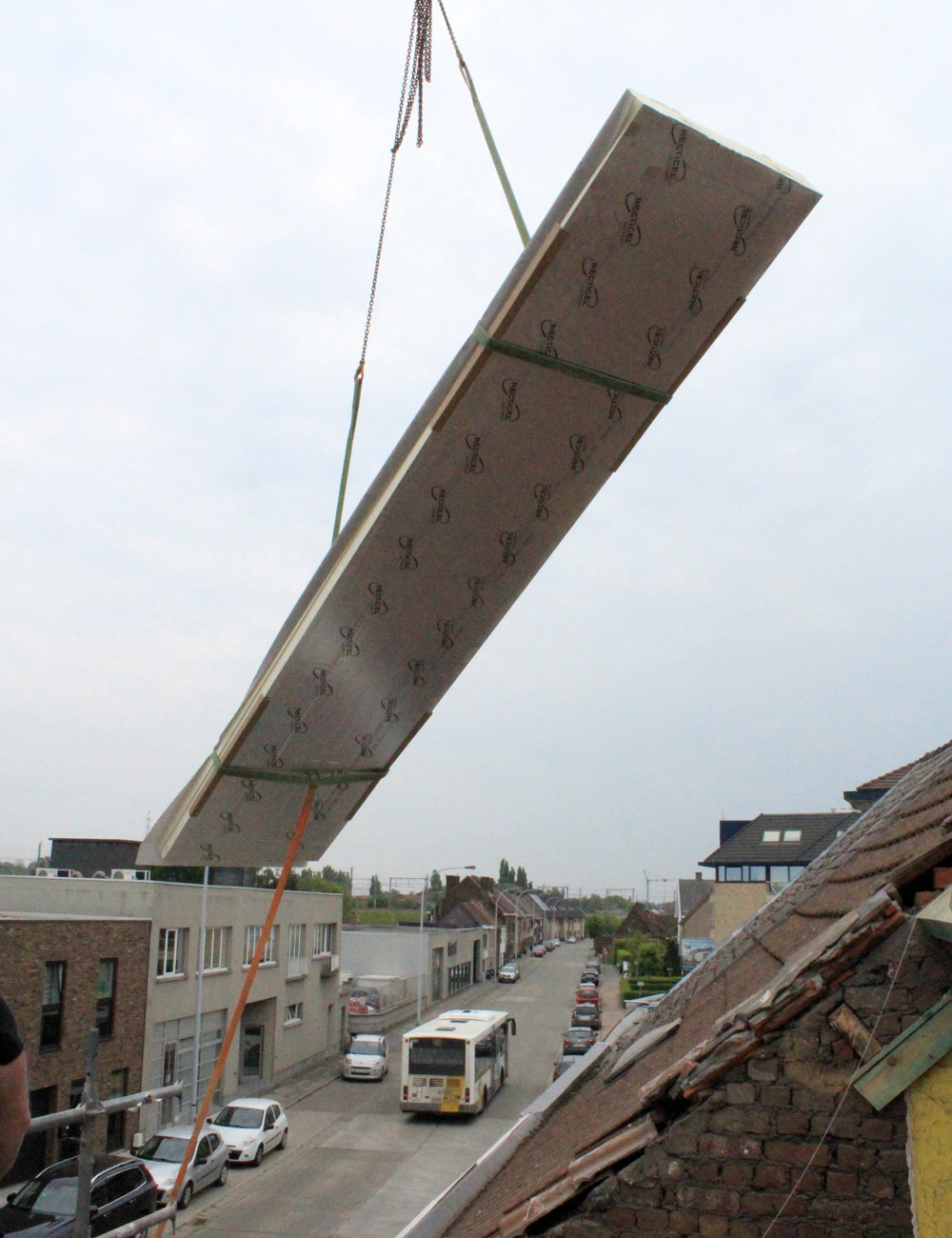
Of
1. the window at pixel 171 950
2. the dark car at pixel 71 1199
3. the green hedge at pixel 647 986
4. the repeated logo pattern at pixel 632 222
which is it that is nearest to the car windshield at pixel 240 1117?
the window at pixel 171 950

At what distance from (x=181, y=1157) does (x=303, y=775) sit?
65.9 feet

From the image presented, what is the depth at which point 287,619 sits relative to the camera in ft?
13.2

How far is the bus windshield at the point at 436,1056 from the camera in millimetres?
28500

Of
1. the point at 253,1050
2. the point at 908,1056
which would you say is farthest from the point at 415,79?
the point at 253,1050

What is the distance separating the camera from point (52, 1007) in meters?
21.6

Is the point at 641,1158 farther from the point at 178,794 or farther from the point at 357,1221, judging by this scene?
the point at 357,1221

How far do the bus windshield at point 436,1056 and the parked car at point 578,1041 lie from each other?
8472 millimetres

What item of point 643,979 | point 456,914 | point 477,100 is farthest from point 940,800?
point 456,914

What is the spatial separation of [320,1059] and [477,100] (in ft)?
130

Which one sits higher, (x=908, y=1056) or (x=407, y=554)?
(x=407, y=554)

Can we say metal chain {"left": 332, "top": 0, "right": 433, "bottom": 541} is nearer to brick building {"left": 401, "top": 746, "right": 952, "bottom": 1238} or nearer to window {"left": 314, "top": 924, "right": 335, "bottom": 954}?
brick building {"left": 401, "top": 746, "right": 952, "bottom": 1238}

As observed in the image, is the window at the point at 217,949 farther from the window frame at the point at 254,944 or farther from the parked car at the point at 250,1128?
the parked car at the point at 250,1128

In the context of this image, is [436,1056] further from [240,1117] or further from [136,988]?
[136,988]

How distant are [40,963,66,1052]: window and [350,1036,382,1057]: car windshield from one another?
52.6 feet
